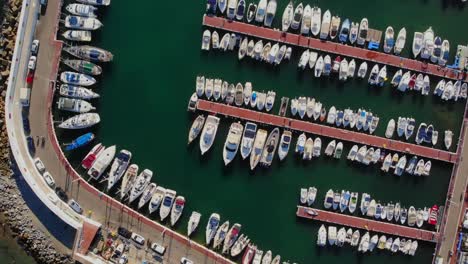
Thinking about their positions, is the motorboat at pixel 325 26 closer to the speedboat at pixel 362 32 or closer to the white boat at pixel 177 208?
the speedboat at pixel 362 32

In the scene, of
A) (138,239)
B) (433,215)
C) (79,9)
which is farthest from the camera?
(433,215)

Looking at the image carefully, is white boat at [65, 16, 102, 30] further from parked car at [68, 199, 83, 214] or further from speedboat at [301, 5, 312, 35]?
speedboat at [301, 5, 312, 35]

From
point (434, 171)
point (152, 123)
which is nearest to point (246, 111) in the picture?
point (152, 123)

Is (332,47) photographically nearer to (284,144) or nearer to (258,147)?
(284,144)

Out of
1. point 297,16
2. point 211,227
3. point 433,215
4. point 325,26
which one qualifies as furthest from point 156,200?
point 433,215

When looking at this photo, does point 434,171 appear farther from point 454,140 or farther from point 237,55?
point 237,55

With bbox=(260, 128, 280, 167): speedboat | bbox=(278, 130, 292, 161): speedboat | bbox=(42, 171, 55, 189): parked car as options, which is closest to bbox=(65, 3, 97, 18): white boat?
bbox=(42, 171, 55, 189): parked car
